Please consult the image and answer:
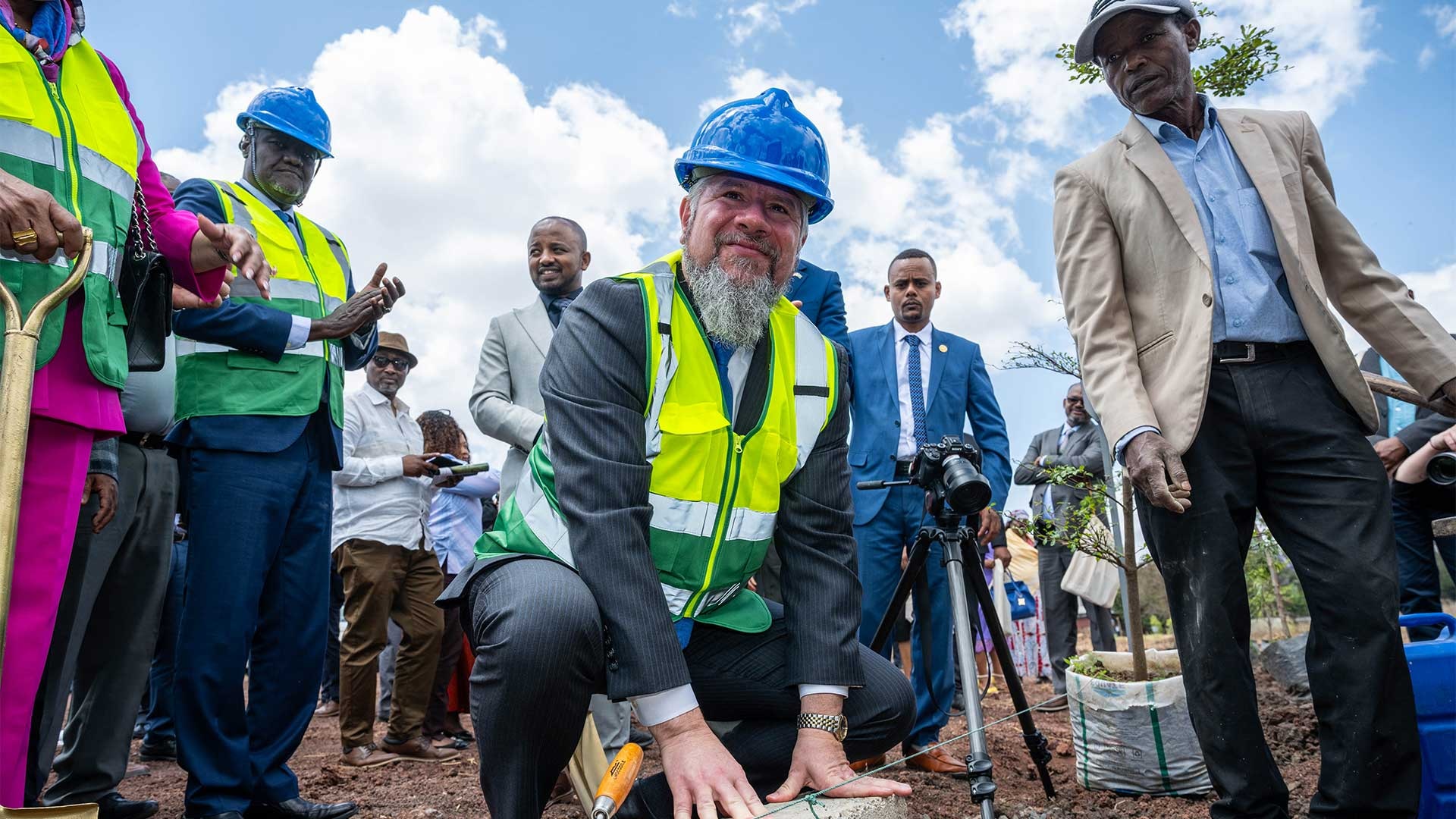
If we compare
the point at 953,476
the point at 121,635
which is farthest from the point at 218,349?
the point at 953,476

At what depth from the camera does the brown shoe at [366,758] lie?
506cm

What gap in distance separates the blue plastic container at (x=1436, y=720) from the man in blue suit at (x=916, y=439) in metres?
1.91

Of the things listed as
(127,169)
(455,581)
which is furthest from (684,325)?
(127,169)

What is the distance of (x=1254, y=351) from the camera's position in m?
2.79

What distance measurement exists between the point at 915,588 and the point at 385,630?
281 centimetres

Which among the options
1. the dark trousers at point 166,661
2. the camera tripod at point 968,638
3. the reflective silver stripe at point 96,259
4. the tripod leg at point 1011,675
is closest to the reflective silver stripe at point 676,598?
the camera tripod at point 968,638

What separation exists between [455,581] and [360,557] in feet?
11.6

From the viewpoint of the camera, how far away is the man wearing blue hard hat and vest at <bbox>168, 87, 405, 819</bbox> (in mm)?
3238

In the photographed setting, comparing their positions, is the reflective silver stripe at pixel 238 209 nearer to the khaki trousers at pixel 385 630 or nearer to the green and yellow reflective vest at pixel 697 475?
the green and yellow reflective vest at pixel 697 475

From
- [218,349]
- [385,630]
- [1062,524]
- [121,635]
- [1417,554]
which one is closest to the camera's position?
[121,635]

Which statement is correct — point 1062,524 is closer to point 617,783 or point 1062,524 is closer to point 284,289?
point 284,289

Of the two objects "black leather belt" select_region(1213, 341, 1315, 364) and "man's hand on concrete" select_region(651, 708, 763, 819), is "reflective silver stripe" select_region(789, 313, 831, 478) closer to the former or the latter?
"man's hand on concrete" select_region(651, 708, 763, 819)

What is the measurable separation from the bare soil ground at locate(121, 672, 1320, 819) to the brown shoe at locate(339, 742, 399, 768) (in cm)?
7

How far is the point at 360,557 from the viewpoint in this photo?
5.54m
